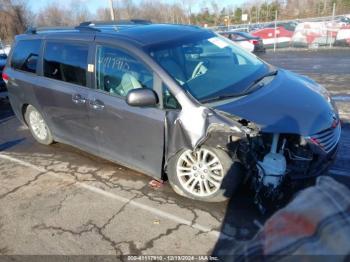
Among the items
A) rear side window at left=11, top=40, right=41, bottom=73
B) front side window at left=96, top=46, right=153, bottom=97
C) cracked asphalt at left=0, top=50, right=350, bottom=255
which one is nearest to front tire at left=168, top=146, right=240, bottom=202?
cracked asphalt at left=0, top=50, right=350, bottom=255

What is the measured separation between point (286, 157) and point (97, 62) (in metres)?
2.41

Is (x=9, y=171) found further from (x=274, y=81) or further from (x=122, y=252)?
(x=274, y=81)

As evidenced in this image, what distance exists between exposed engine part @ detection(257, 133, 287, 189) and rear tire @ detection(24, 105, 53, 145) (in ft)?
11.5

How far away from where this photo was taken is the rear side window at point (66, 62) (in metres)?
4.34

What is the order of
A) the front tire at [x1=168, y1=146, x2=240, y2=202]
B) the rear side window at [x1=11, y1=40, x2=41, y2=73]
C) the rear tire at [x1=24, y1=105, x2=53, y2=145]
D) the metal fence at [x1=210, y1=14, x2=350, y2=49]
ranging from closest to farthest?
the front tire at [x1=168, y1=146, x2=240, y2=202] → the rear side window at [x1=11, y1=40, x2=41, y2=73] → the rear tire at [x1=24, y1=105, x2=53, y2=145] → the metal fence at [x1=210, y1=14, x2=350, y2=49]

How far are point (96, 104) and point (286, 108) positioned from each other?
2.19m

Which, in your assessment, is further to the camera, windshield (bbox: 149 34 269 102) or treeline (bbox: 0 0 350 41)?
treeline (bbox: 0 0 350 41)

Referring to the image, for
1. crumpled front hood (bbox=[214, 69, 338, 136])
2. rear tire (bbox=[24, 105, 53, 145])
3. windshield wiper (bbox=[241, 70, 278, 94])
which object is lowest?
rear tire (bbox=[24, 105, 53, 145])

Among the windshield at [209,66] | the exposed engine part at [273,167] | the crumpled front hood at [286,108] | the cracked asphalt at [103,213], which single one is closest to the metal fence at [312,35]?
the cracked asphalt at [103,213]

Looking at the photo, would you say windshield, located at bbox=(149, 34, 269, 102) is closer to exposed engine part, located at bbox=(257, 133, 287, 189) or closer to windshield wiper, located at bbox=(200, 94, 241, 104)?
windshield wiper, located at bbox=(200, 94, 241, 104)

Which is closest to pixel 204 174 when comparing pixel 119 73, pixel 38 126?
pixel 119 73

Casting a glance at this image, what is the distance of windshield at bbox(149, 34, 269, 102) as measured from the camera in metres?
3.72

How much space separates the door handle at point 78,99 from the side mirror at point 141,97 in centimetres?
97

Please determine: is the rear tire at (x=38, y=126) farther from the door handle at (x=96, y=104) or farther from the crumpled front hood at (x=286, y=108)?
the crumpled front hood at (x=286, y=108)
